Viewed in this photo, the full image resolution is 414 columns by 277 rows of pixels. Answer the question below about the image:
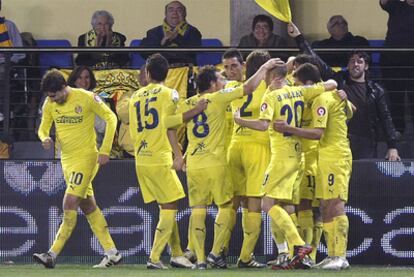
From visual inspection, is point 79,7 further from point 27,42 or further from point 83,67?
point 83,67

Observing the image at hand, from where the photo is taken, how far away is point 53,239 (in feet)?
60.2

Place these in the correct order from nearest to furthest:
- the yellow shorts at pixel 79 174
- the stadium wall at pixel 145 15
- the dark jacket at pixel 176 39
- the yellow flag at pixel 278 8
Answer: the yellow shorts at pixel 79 174
the yellow flag at pixel 278 8
the dark jacket at pixel 176 39
the stadium wall at pixel 145 15

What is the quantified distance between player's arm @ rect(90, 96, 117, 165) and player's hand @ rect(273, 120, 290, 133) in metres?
1.87

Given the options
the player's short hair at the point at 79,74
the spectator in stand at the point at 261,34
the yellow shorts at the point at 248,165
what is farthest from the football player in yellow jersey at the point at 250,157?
the spectator in stand at the point at 261,34

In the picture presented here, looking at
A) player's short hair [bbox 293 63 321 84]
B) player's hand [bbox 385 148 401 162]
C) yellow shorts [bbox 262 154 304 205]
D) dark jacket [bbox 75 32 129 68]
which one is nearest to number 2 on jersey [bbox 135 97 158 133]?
yellow shorts [bbox 262 154 304 205]

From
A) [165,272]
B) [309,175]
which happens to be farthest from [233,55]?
[165,272]

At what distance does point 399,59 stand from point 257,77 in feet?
10.8

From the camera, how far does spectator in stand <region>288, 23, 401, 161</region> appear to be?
17859 mm

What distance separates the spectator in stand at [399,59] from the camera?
18703 millimetres

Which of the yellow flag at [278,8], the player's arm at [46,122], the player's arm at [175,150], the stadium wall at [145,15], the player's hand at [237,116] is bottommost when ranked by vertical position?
the player's arm at [175,150]

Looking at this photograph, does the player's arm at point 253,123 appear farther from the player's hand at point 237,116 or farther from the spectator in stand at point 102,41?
the spectator in stand at point 102,41

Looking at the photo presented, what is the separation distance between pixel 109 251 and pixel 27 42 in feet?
16.4

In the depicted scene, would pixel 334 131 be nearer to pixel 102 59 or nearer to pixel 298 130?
pixel 298 130

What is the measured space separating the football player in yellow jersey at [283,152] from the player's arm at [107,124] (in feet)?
4.79
